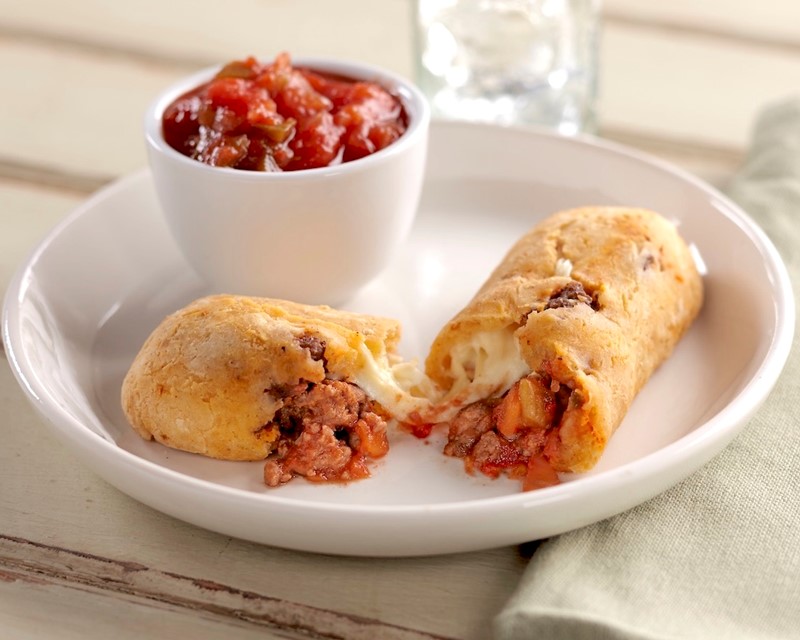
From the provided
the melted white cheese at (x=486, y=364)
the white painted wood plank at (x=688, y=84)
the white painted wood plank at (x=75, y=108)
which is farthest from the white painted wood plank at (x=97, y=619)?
the white painted wood plank at (x=688, y=84)

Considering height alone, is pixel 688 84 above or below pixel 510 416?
below

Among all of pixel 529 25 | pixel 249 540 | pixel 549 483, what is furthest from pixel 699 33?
pixel 249 540

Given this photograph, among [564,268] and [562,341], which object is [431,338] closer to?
[564,268]

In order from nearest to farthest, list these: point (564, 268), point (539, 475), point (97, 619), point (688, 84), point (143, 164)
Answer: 1. point (97, 619)
2. point (539, 475)
3. point (564, 268)
4. point (143, 164)
5. point (688, 84)

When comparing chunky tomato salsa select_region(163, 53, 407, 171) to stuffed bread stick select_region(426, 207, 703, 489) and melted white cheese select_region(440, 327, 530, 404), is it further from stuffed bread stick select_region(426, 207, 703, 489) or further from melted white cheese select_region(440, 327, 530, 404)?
melted white cheese select_region(440, 327, 530, 404)

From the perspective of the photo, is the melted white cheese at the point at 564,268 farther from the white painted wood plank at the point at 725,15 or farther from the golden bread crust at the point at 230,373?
the white painted wood plank at the point at 725,15

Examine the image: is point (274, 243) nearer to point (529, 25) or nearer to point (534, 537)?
point (534, 537)

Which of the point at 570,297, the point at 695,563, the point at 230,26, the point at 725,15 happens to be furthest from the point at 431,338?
the point at 725,15
